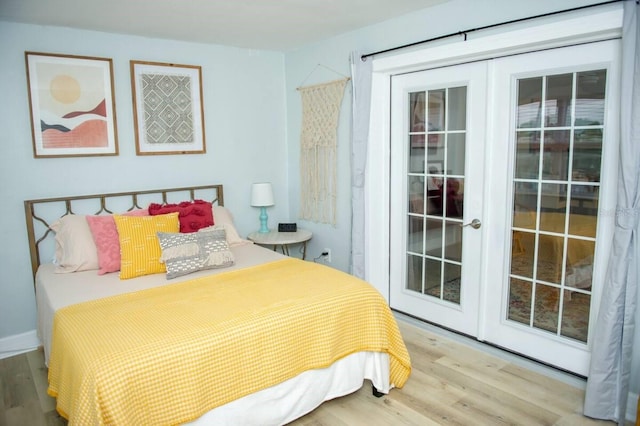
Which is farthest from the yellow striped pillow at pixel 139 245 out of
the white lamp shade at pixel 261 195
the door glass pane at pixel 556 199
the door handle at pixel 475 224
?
the door glass pane at pixel 556 199

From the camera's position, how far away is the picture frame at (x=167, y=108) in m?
3.72

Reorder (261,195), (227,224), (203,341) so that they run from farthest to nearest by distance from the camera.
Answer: (261,195) → (227,224) → (203,341)

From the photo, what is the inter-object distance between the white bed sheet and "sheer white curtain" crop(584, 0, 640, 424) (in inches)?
44.6

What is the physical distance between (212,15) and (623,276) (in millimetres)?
3033

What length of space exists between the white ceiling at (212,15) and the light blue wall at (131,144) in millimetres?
153

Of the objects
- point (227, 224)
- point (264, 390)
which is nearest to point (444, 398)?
point (264, 390)

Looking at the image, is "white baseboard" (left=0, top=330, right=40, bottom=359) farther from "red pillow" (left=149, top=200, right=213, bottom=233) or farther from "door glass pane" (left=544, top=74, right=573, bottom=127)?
"door glass pane" (left=544, top=74, right=573, bottom=127)

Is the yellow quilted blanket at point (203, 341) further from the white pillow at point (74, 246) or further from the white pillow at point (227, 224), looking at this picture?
the white pillow at point (227, 224)

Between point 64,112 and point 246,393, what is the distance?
2.58 metres

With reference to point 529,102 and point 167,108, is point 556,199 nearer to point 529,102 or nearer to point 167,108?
point 529,102

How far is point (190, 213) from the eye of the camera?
351 cm

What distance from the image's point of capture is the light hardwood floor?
96.0 inches

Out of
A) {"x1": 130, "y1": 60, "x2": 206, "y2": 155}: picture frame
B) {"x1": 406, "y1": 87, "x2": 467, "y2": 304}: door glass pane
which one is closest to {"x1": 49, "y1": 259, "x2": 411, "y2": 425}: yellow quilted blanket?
{"x1": 406, "y1": 87, "x2": 467, "y2": 304}: door glass pane

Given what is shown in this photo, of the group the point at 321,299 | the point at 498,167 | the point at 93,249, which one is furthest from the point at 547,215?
the point at 93,249
